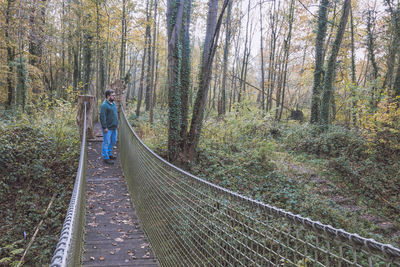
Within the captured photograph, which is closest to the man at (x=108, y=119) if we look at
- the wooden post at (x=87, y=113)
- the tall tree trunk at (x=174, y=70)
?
the tall tree trunk at (x=174, y=70)

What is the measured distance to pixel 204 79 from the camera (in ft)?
21.5

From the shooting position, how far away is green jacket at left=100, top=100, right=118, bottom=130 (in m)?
5.82

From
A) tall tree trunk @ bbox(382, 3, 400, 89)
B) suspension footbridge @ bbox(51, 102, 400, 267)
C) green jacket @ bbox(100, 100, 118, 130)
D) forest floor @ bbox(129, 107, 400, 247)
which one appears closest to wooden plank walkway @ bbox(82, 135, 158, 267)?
suspension footbridge @ bbox(51, 102, 400, 267)

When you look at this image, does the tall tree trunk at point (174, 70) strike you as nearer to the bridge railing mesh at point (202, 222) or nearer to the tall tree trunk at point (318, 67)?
the bridge railing mesh at point (202, 222)

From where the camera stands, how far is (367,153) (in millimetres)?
7973

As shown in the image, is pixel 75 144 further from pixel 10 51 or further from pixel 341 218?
pixel 10 51

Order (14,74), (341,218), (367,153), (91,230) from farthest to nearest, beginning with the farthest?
(14,74)
(367,153)
(341,218)
(91,230)

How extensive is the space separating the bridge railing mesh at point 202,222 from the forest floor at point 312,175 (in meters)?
1.30

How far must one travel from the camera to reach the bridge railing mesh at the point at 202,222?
1572 mm

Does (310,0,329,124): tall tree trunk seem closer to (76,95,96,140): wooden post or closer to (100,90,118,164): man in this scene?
(100,90,118,164): man

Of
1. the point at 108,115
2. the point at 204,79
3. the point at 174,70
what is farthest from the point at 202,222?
the point at 174,70

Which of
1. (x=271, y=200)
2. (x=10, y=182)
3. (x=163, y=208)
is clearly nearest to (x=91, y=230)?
(x=163, y=208)

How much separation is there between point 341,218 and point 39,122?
8.33 metres

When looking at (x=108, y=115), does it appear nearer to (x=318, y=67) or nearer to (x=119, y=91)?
(x=119, y=91)
